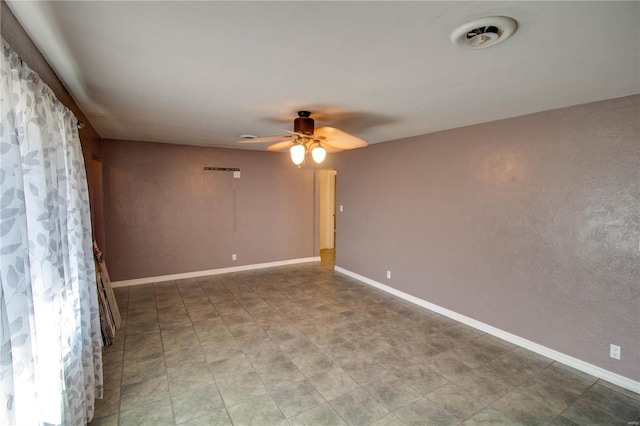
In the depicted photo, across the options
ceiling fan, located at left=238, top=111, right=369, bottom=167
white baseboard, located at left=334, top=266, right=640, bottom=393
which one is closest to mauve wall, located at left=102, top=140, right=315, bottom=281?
white baseboard, located at left=334, top=266, right=640, bottom=393

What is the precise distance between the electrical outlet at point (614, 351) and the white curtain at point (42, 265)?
157 inches

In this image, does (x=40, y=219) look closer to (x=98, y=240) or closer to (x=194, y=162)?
(x=98, y=240)

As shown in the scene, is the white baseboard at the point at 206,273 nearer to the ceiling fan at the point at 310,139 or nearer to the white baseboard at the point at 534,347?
the white baseboard at the point at 534,347

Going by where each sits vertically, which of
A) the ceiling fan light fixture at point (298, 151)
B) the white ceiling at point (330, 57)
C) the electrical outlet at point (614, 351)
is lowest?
the electrical outlet at point (614, 351)

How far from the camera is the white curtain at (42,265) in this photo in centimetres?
113

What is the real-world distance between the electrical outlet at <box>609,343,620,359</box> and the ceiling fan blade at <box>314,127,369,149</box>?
2.80 meters

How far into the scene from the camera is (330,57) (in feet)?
5.72

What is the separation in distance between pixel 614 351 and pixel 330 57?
11.0ft

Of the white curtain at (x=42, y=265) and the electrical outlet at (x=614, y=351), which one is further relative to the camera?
the electrical outlet at (x=614, y=351)

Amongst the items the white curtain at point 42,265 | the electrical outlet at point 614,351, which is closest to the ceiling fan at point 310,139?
the white curtain at point 42,265

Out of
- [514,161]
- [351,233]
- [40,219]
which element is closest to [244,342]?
[40,219]

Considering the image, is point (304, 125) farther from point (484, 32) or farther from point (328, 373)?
point (328, 373)

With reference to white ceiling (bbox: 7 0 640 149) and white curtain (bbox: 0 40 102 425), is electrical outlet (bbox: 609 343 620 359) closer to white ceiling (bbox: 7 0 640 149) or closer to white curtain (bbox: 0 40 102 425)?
white ceiling (bbox: 7 0 640 149)

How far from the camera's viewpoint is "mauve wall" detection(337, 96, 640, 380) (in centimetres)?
246
